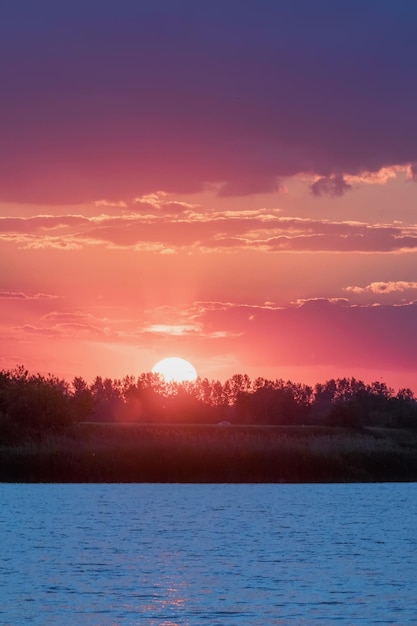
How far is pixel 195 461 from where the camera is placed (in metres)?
77.9

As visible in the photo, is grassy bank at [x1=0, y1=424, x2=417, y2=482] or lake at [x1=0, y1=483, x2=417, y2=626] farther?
grassy bank at [x1=0, y1=424, x2=417, y2=482]

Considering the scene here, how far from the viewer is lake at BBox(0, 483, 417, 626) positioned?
28531 millimetres

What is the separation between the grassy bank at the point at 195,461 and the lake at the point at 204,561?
337 cm

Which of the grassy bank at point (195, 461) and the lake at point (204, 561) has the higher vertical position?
the grassy bank at point (195, 461)

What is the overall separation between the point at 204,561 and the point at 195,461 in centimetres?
3801

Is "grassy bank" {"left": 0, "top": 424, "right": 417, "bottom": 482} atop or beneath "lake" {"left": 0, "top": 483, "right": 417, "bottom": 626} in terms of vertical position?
atop

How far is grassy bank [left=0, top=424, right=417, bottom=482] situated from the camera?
7762 centimetres

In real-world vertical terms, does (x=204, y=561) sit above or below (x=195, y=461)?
below

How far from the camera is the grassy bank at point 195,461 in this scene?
77.6m

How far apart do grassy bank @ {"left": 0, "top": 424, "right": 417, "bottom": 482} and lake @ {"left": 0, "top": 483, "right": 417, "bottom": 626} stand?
3.37 metres

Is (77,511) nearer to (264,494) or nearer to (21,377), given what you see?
(264,494)

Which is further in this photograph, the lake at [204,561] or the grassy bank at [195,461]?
the grassy bank at [195,461]

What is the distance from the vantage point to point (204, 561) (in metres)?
39.9

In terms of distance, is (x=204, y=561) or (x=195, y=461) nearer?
(x=204, y=561)
